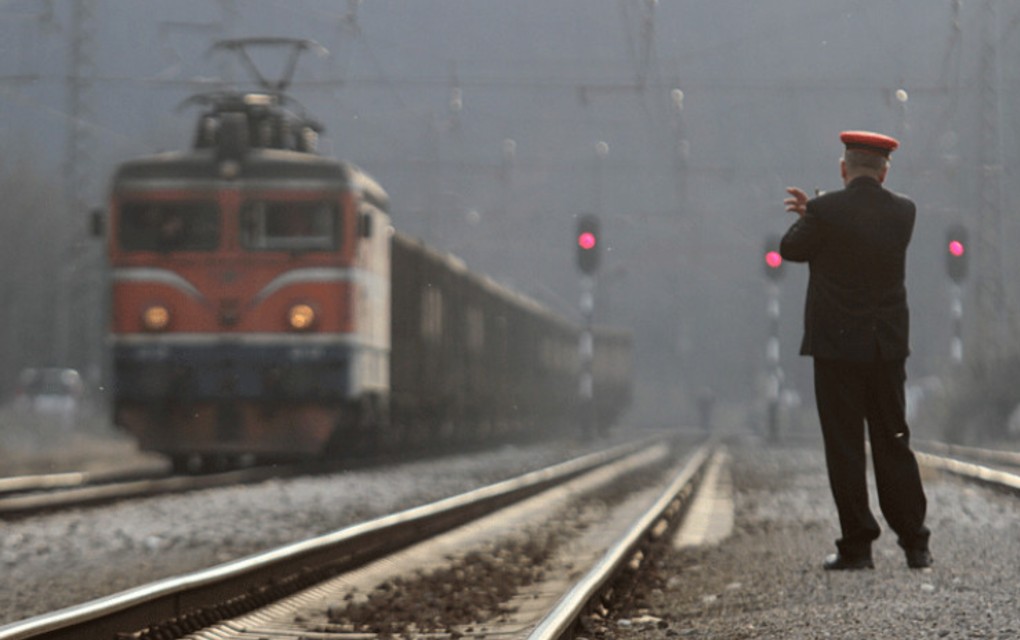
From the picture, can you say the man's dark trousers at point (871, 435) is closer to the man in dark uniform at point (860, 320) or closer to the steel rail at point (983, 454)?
the man in dark uniform at point (860, 320)

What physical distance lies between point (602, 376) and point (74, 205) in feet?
69.8

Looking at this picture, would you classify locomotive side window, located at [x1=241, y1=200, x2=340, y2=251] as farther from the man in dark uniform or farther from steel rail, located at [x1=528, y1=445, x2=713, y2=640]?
the man in dark uniform

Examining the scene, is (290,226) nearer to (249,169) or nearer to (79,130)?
(249,169)

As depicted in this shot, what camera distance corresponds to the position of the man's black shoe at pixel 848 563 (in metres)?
6.91

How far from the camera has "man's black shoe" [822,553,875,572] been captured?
22.7 feet

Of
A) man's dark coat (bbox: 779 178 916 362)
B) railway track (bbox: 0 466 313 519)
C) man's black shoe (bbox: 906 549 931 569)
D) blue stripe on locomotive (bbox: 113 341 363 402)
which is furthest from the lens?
blue stripe on locomotive (bbox: 113 341 363 402)

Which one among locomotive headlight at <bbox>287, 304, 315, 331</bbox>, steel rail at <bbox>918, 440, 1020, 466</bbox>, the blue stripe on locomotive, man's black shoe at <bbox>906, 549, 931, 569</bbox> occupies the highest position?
locomotive headlight at <bbox>287, 304, 315, 331</bbox>

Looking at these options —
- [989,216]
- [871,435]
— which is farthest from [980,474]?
[989,216]

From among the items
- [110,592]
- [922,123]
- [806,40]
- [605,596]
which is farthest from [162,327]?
[806,40]

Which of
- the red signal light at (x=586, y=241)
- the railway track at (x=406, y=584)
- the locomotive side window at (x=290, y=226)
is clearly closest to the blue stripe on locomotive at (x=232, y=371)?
the locomotive side window at (x=290, y=226)

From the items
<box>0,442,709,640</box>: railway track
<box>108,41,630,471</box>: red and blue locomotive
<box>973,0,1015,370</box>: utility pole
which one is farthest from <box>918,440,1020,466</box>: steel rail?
<box>0,442,709,640</box>: railway track

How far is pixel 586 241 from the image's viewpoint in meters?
31.7

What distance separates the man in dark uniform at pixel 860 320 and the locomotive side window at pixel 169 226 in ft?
38.8

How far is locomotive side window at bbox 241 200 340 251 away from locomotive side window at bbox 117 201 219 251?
0.35 m
